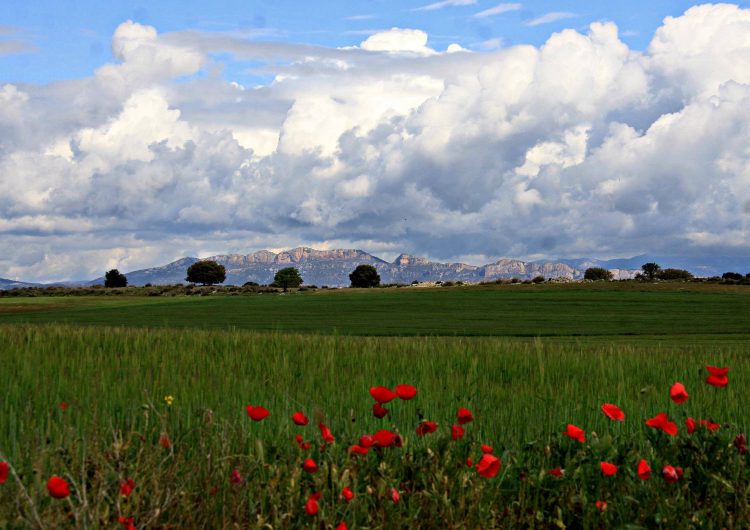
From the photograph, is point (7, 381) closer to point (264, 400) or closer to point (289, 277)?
point (264, 400)

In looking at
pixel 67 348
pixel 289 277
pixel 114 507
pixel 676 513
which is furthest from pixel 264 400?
pixel 289 277

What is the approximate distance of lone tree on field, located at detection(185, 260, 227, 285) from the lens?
116m

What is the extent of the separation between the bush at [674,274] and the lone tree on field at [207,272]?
65.4 m

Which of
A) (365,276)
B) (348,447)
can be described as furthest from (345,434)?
(365,276)

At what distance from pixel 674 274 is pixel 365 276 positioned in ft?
140

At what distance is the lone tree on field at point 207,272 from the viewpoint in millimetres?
115750

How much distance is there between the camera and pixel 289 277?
10369 cm

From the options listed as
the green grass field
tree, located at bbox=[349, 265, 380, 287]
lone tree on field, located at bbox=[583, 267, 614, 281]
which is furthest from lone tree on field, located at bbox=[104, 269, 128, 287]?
lone tree on field, located at bbox=[583, 267, 614, 281]

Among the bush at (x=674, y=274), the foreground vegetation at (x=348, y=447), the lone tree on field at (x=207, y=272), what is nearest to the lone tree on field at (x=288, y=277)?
the lone tree on field at (x=207, y=272)

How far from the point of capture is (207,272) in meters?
117

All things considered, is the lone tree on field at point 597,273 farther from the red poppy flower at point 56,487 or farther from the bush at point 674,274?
the red poppy flower at point 56,487

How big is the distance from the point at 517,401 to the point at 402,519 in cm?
345

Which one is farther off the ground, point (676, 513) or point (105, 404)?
point (105, 404)

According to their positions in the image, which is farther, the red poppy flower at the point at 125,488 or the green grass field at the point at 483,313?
the green grass field at the point at 483,313
